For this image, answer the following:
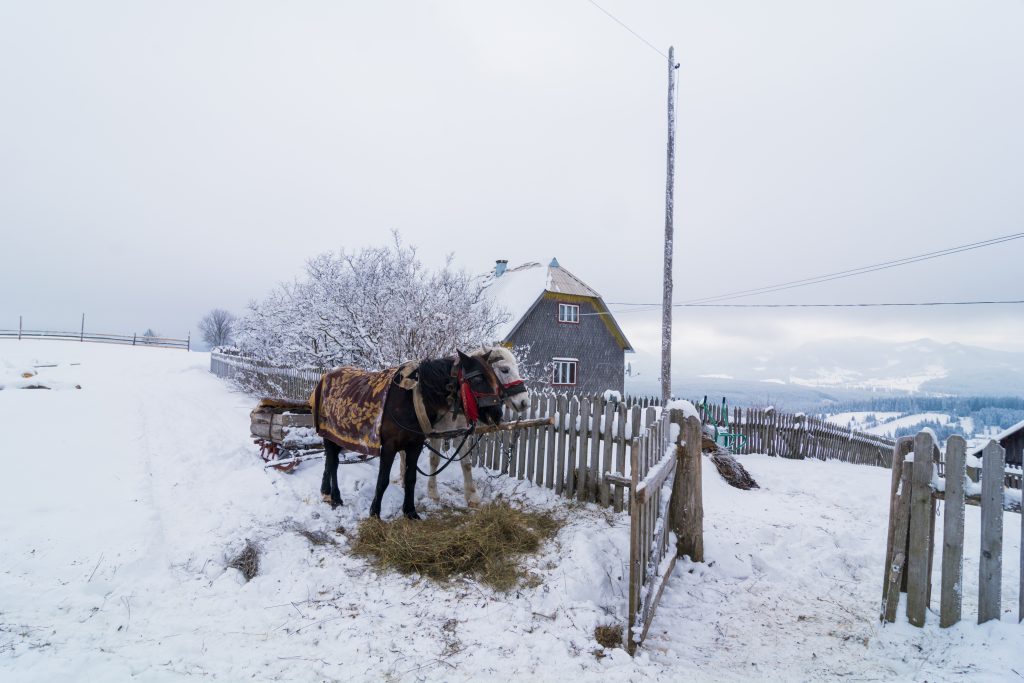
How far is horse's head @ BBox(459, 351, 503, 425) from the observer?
16.4 ft

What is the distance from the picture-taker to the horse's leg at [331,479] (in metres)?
5.61

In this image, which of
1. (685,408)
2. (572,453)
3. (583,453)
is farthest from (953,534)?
(572,453)

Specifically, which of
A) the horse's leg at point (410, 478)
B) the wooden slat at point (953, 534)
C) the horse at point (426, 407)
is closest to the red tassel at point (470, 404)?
the horse at point (426, 407)

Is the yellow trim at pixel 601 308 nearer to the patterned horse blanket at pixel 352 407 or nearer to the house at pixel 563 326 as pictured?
the house at pixel 563 326

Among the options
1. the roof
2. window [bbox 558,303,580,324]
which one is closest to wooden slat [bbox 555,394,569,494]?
the roof

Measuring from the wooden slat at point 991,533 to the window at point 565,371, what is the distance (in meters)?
21.7

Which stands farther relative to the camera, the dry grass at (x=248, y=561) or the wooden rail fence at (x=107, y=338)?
the wooden rail fence at (x=107, y=338)

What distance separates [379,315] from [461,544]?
707 cm

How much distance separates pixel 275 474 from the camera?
241 inches

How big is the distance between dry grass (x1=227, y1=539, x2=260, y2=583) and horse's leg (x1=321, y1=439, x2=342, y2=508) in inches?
44.3

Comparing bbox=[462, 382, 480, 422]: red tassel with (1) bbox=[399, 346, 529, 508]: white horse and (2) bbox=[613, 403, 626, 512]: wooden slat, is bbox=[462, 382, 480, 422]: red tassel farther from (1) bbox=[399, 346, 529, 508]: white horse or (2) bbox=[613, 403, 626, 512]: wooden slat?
(2) bbox=[613, 403, 626, 512]: wooden slat

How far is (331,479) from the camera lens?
18.7ft

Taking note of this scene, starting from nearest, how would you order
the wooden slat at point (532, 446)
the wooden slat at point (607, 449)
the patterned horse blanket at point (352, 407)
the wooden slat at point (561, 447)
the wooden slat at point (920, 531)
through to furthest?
the wooden slat at point (920, 531)
the patterned horse blanket at point (352, 407)
the wooden slat at point (607, 449)
the wooden slat at point (561, 447)
the wooden slat at point (532, 446)

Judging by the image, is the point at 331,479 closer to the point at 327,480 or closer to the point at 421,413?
the point at 327,480
